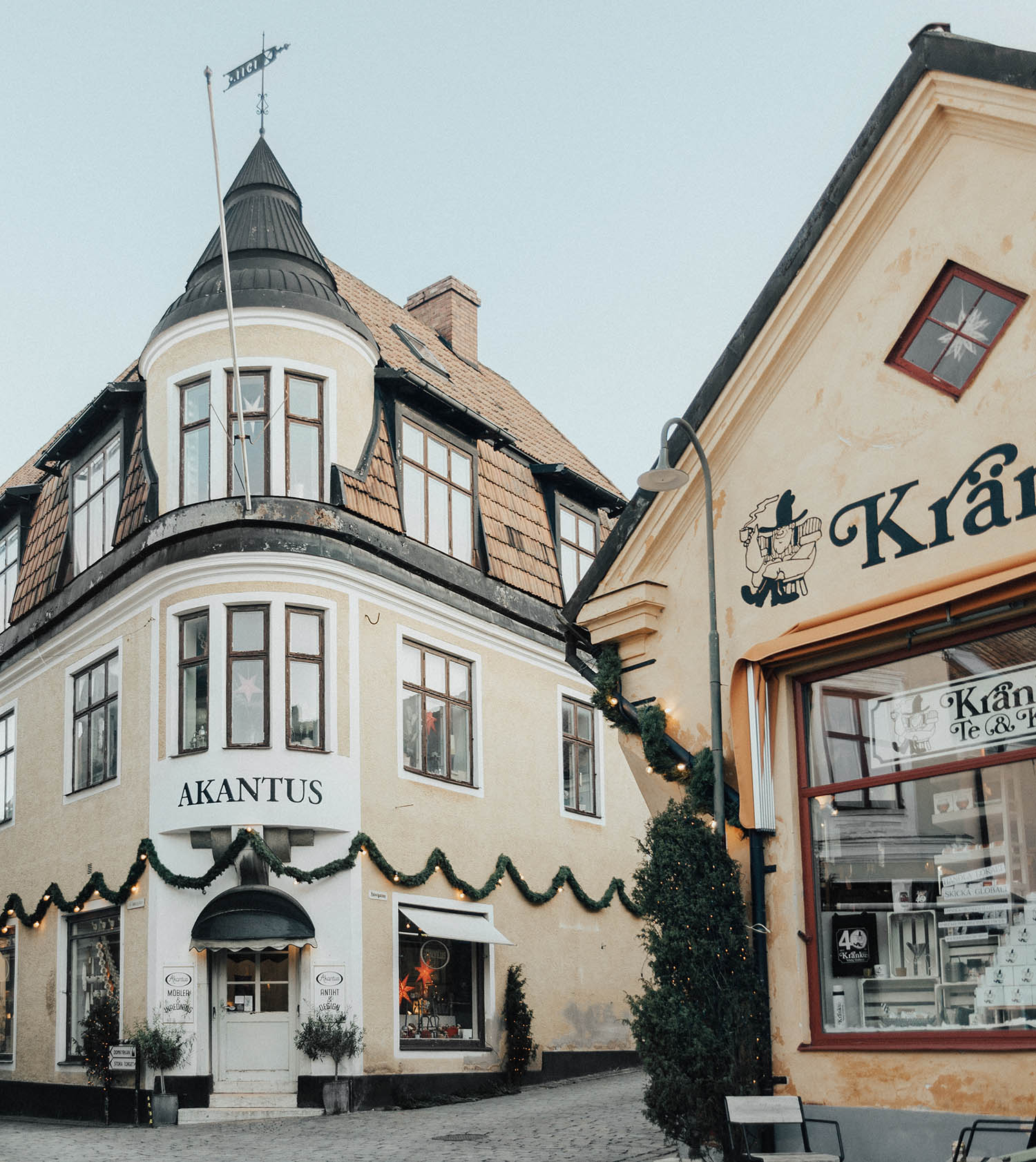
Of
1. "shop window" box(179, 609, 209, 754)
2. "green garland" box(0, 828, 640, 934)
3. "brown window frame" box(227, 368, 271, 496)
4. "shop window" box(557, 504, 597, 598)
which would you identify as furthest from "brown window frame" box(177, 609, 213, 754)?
"shop window" box(557, 504, 597, 598)

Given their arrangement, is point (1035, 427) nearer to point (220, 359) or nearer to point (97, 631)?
point (220, 359)

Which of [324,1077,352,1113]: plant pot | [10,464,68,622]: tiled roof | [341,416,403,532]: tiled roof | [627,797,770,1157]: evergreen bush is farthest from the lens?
[10,464,68,622]: tiled roof

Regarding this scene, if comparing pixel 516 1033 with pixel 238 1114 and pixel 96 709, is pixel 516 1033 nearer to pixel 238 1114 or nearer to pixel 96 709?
pixel 238 1114

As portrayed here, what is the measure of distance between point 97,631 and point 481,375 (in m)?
Answer: 9.62

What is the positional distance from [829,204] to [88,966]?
14.6m

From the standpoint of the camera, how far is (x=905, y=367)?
34.3ft

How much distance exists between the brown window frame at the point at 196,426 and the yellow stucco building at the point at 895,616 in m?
8.81

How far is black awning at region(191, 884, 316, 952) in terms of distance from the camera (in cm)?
1673

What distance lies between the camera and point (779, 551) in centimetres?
1112

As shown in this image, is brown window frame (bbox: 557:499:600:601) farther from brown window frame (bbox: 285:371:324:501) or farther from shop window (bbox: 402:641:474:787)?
brown window frame (bbox: 285:371:324:501)

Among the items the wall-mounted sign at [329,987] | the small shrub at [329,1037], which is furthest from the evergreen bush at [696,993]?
the wall-mounted sign at [329,987]

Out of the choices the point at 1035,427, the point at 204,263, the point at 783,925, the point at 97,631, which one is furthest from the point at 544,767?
the point at 1035,427

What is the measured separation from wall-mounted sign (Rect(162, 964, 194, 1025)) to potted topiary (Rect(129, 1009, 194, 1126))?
0.09 m

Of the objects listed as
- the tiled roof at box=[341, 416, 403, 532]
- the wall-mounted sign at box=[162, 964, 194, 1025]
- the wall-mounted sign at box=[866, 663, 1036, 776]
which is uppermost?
the tiled roof at box=[341, 416, 403, 532]
